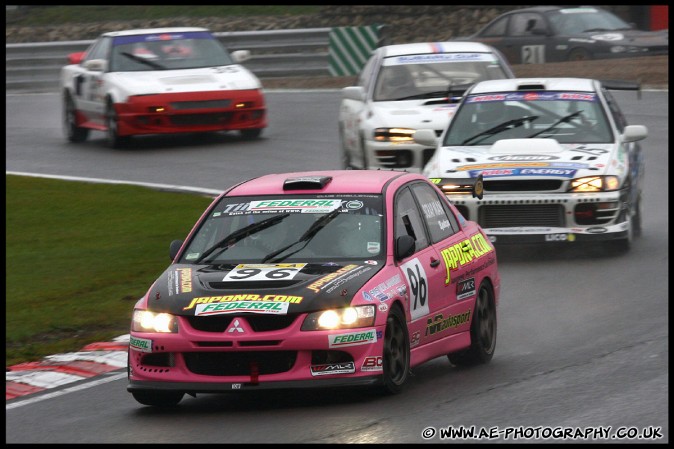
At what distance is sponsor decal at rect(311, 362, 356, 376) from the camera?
8.38 m

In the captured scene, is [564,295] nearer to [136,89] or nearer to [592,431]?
[592,431]

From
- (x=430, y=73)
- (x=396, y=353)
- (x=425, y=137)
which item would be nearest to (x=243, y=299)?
(x=396, y=353)

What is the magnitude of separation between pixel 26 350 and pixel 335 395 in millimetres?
2845

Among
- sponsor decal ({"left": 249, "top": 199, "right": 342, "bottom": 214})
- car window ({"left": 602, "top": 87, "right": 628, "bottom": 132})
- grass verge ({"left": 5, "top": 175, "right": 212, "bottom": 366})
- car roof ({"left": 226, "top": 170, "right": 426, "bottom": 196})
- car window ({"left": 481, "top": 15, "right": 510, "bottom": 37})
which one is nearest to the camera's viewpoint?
sponsor decal ({"left": 249, "top": 199, "right": 342, "bottom": 214})

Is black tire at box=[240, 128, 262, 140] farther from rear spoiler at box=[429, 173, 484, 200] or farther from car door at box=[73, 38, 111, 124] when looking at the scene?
rear spoiler at box=[429, 173, 484, 200]

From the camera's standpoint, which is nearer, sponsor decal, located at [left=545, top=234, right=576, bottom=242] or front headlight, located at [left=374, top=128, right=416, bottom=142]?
sponsor decal, located at [left=545, top=234, right=576, bottom=242]

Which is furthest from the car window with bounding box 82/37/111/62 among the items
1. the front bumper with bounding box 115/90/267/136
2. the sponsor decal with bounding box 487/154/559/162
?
the sponsor decal with bounding box 487/154/559/162

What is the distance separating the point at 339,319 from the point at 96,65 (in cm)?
1416

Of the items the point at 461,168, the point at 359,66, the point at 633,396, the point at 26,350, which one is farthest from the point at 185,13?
the point at 633,396

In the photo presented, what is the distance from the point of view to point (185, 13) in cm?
4150

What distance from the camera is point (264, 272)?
884 centimetres

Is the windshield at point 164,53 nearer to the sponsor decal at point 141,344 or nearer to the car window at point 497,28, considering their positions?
the car window at point 497,28

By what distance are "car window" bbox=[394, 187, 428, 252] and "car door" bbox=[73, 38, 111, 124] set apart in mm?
12704

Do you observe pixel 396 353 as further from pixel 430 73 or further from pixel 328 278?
pixel 430 73
